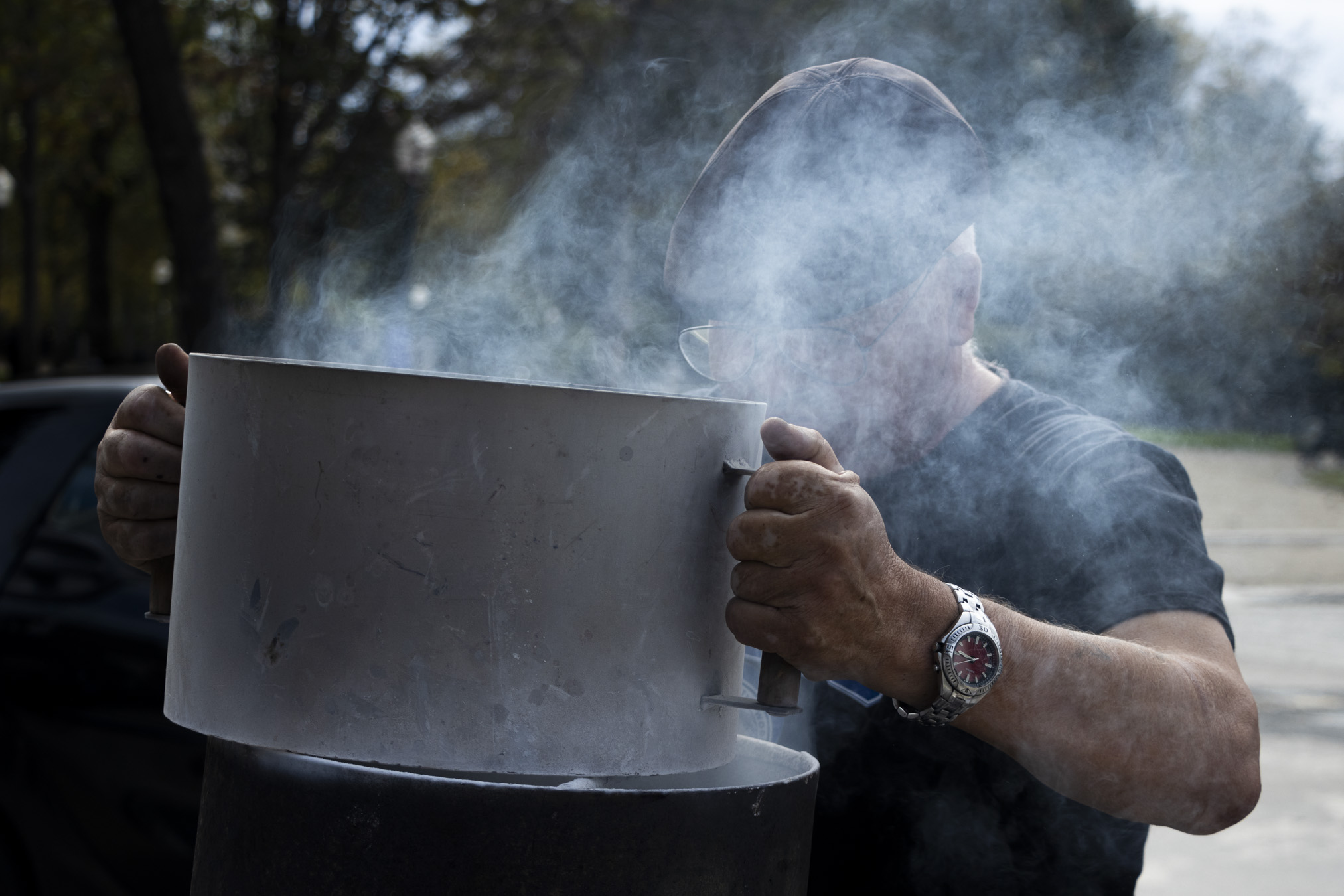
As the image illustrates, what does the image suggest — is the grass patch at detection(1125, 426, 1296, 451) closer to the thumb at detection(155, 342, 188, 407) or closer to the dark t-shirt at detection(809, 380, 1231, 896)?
the dark t-shirt at detection(809, 380, 1231, 896)

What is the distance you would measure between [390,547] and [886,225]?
1.08 metres

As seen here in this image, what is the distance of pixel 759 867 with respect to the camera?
1.31 meters

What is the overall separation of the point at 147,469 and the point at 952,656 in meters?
1.05

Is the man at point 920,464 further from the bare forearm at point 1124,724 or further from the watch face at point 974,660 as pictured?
the watch face at point 974,660

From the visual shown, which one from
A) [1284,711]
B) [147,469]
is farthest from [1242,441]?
[147,469]

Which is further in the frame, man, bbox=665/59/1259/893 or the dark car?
the dark car

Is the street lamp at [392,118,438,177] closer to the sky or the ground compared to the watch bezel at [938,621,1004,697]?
closer to the sky

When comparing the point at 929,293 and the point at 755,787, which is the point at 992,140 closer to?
the point at 929,293

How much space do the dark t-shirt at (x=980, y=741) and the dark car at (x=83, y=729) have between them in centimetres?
202

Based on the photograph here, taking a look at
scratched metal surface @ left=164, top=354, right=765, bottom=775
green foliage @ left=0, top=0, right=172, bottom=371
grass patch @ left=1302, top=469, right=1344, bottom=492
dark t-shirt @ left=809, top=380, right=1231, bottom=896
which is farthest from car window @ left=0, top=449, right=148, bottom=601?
grass patch @ left=1302, top=469, right=1344, bottom=492

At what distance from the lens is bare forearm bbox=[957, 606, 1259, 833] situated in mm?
1384

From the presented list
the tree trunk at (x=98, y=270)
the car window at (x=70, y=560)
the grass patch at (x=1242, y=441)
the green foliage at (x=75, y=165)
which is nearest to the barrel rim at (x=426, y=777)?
the car window at (x=70, y=560)

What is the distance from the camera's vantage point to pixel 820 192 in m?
1.99

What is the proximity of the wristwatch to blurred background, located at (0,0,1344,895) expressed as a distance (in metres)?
1.09
